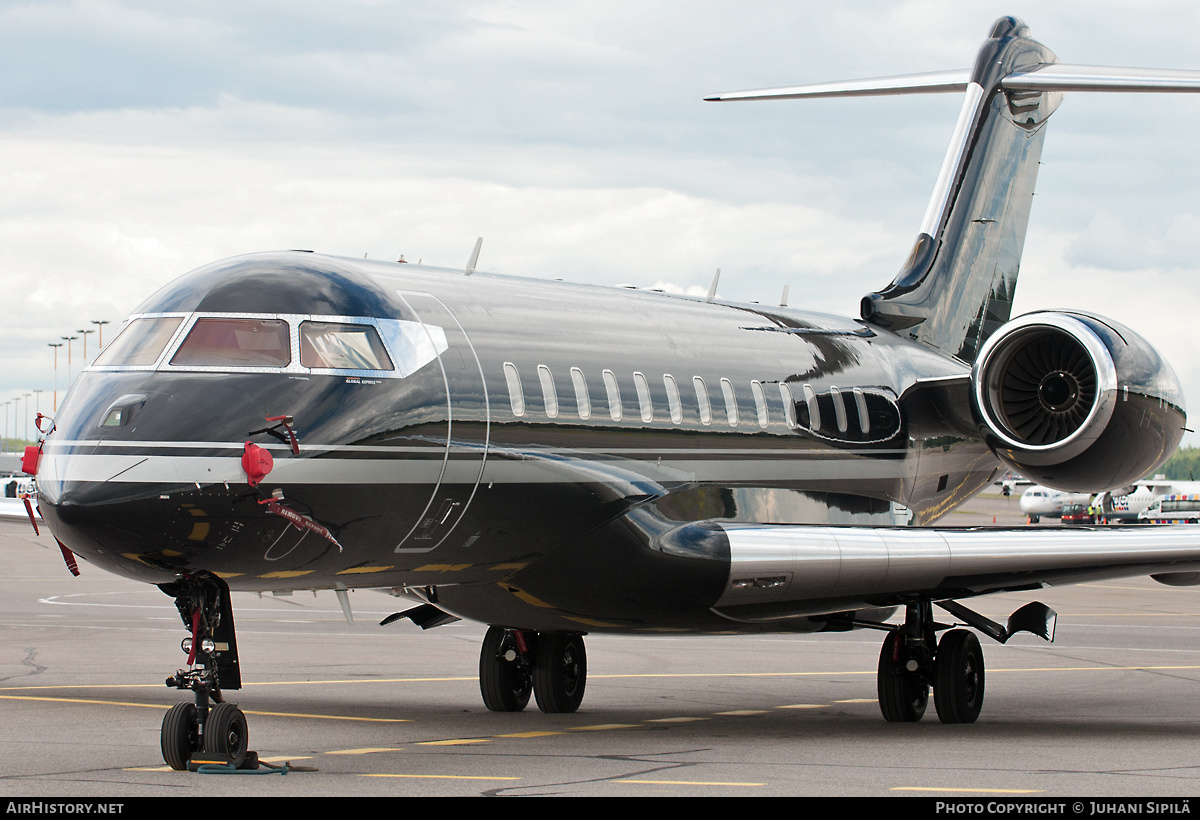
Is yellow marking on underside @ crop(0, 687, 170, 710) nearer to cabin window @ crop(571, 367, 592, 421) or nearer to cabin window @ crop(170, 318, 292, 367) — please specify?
cabin window @ crop(571, 367, 592, 421)

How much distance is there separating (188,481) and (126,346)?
1.58 meters

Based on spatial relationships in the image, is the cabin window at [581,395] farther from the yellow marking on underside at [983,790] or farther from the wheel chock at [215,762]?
the yellow marking on underside at [983,790]

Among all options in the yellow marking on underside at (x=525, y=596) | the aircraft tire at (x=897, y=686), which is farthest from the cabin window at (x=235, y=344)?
the aircraft tire at (x=897, y=686)

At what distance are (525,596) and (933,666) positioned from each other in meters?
4.38

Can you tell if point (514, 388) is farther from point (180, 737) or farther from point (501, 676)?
point (501, 676)

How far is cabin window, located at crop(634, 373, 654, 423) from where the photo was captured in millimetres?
13922

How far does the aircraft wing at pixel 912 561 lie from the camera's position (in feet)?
45.2

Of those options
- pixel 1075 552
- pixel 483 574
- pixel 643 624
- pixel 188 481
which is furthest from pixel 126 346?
pixel 1075 552

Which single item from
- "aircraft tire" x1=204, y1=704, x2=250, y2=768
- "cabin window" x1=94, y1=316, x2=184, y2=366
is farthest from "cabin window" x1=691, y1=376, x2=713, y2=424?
"aircraft tire" x1=204, y1=704, x2=250, y2=768

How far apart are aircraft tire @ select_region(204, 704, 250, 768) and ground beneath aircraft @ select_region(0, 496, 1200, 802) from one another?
0.21m

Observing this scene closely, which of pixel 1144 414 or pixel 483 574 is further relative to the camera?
pixel 1144 414

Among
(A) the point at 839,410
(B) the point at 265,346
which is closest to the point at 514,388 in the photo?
(B) the point at 265,346

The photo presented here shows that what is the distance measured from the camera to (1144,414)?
1543 cm

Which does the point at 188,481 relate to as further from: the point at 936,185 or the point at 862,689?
the point at 936,185
